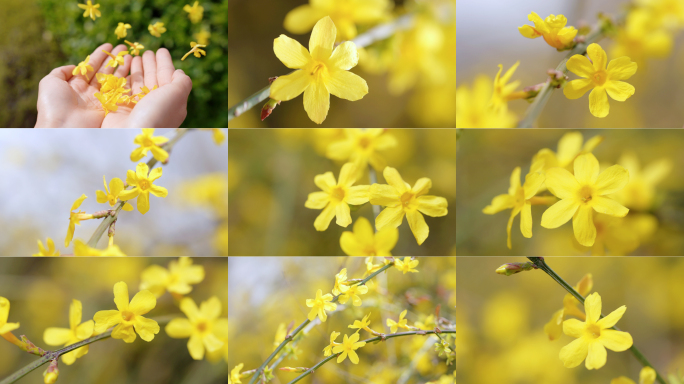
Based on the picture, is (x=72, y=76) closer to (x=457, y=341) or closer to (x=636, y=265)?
(x=457, y=341)

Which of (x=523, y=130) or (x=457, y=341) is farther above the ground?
(x=523, y=130)

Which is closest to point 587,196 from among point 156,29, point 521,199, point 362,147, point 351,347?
point 521,199

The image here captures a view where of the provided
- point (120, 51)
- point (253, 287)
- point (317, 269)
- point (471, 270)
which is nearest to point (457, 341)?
point (471, 270)

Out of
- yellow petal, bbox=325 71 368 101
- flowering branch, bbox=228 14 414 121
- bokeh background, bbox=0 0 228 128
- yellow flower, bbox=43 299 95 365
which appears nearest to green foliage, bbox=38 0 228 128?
bokeh background, bbox=0 0 228 128

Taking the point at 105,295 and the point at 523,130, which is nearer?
the point at 523,130

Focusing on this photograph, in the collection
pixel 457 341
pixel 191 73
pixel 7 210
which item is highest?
pixel 191 73

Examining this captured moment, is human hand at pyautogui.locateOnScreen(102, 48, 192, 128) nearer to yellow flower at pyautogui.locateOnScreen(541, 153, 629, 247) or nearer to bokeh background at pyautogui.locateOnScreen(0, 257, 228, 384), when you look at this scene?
bokeh background at pyautogui.locateOnScreen(0, 257, 228, 384)
